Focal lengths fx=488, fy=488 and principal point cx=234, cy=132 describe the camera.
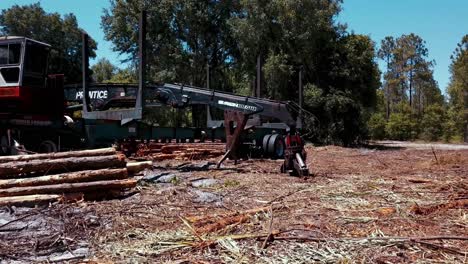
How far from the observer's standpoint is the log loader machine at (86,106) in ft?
41.1

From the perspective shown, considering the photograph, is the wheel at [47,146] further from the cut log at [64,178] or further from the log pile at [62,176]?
the cut log at [64,178]

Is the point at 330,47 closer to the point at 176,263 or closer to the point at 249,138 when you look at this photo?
the point at 249,138

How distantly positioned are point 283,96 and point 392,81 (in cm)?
4740

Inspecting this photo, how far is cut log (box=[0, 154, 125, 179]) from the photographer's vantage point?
29.0 ft

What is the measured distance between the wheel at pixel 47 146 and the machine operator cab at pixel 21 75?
3.07 ft

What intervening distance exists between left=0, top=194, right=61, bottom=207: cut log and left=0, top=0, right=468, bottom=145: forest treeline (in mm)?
20586

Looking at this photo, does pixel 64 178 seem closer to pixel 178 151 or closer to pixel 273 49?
pixel 178 151

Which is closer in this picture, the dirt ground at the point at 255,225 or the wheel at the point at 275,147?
the dirt ground at the point at 255,225

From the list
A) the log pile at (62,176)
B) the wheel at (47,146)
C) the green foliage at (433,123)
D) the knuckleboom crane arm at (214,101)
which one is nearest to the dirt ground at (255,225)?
the log pile at (62,176)

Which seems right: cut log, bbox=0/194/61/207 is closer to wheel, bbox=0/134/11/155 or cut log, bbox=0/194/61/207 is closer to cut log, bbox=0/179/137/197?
cut log, bbox=0/179/137/197

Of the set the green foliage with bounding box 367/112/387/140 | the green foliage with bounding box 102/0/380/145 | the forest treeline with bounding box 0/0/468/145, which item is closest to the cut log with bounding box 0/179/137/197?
the forest treeline with bounding box 0/0/468/145

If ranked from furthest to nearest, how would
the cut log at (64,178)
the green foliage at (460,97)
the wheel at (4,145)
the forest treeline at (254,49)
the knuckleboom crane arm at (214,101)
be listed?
1. the green foliage at (460,97)
2. the forest treeline at (254,49)
3. the wheel at (4,145)
4. the knuckleboom crane arm at (214,101)
5. the cut log at (64,178)

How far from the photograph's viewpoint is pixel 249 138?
17.9 meters

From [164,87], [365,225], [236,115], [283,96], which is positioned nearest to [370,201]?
[365,225]
